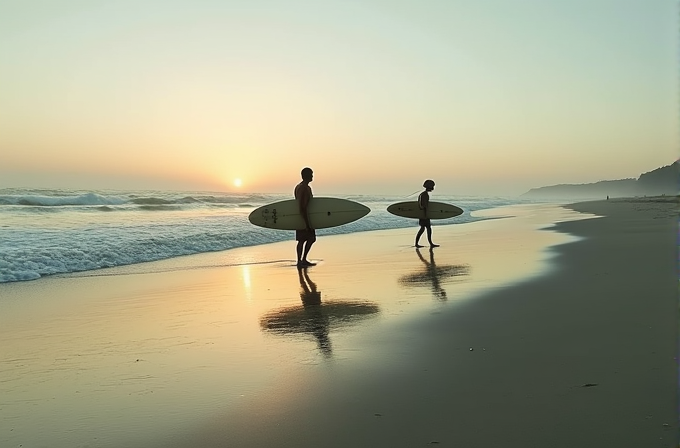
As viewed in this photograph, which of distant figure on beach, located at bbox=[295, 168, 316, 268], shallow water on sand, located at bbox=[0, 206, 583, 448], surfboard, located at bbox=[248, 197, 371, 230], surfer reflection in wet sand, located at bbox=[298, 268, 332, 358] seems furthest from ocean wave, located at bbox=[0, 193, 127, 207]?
surfer reflection in wet sand, located at bbox=[298, 268, 332, 358]

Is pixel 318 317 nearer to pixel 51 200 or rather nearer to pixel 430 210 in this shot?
pixel 430 210

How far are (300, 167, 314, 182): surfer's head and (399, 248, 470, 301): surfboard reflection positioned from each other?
9.71 feet

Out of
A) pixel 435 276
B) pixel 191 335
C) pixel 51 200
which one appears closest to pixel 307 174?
pixel 435 276

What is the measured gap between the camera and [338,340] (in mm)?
4863

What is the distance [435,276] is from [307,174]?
12.3 ft

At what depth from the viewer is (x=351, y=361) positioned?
418 centimetres

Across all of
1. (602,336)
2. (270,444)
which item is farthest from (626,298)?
(270,444)

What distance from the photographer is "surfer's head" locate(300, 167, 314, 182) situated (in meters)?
10.8

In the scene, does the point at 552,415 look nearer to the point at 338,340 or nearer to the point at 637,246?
the point at 338,340

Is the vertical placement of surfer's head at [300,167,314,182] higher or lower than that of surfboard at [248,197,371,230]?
higher

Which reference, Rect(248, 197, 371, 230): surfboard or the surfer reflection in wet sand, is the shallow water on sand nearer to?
the surfer reflection in wet sand

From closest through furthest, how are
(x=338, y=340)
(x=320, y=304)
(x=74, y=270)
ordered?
(x=338, y=340) < (x=320, y=304) < (x=74, y=270)

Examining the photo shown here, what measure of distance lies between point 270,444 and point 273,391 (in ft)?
2.63

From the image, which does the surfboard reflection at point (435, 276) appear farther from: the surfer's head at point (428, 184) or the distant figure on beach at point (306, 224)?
the surfer's head at point (428, 184)
